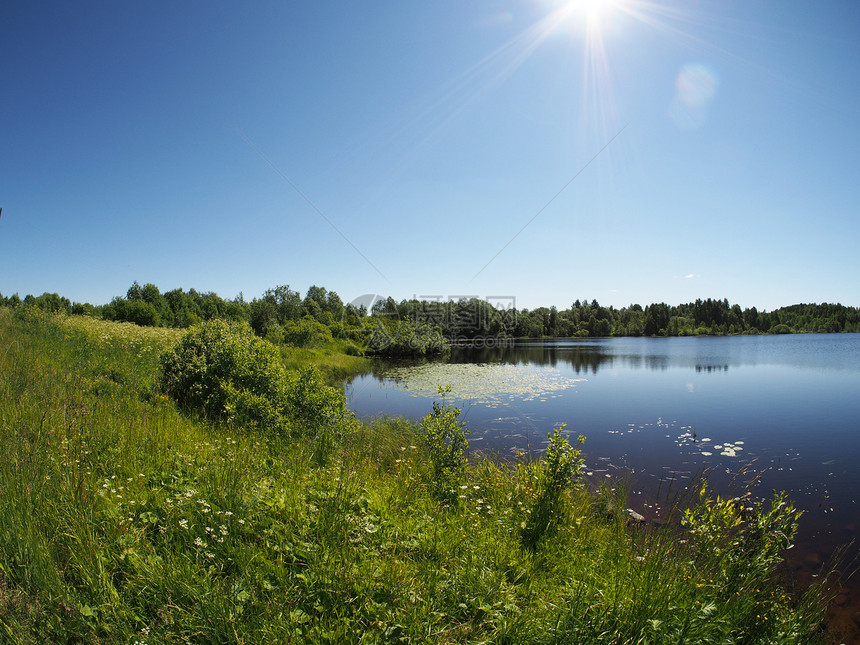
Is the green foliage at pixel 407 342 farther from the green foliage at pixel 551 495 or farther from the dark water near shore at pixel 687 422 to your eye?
the green foliage at pixel 551 495

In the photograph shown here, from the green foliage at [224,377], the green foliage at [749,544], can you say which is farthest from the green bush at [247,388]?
the green foliage at [749,544]

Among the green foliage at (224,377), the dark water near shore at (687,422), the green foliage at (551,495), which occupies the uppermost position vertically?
the green foliage at (224,377)

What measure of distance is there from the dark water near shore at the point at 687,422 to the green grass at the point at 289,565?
17.4 ft

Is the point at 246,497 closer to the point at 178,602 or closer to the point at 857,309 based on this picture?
the point at 178,602

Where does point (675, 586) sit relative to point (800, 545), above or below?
above

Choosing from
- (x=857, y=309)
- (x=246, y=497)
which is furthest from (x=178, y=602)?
(x=857, y=309)

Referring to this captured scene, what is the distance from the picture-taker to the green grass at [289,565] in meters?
2.46

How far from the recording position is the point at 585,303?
158 meters

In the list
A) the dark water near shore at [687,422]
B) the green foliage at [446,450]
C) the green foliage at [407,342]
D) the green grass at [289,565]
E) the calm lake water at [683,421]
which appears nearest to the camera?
the green grass at [289,565]

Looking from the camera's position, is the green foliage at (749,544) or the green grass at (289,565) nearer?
the green grass at (289,565)

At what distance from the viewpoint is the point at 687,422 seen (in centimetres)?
1598

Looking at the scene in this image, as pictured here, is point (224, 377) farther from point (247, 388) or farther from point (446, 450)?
point (446, 450)

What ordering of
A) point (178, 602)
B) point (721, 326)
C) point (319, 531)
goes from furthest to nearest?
1. point (721, 326)
2. point (319, 531)
3. point (178, 602)

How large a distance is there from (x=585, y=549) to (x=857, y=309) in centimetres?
19207
